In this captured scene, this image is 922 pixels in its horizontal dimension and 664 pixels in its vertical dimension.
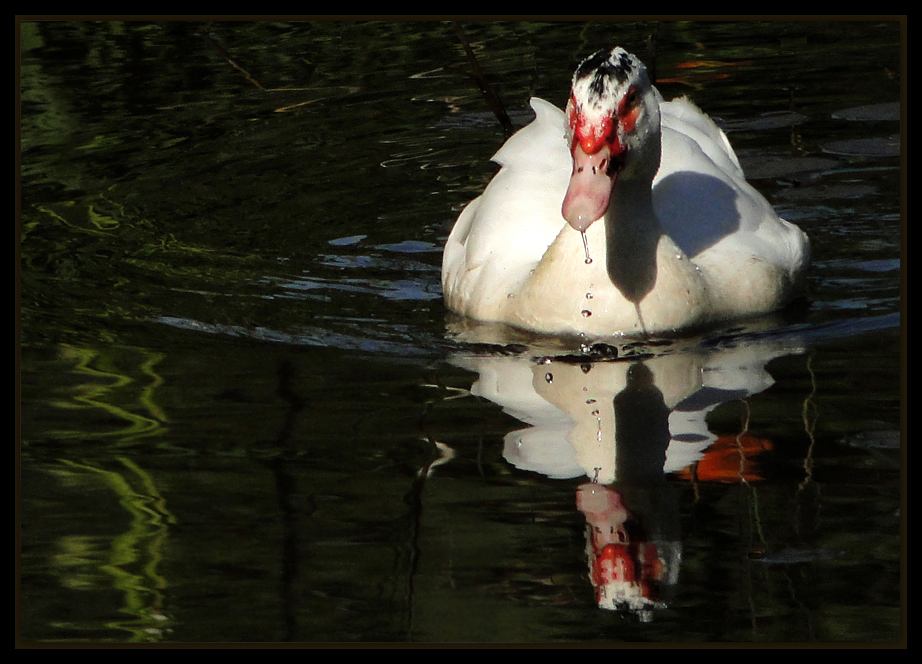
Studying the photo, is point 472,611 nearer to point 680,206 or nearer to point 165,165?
point 680,206

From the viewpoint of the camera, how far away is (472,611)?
4.23 m

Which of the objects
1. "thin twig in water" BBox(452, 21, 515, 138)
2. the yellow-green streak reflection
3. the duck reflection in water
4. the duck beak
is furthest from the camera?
"thin twig in water" BBox(452, 21, 515, 138)

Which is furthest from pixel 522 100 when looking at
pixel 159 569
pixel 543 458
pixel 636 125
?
pixel 159 569

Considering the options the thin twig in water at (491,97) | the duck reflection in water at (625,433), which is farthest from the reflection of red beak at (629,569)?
the thin twig in water at (491,97)

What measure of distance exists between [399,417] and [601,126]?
55.2 inches

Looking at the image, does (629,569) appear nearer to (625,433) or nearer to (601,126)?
(625,433)

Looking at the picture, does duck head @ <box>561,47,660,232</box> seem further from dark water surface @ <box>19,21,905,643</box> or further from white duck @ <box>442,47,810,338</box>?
dark water surface @ <box>19,21,905,643</box>

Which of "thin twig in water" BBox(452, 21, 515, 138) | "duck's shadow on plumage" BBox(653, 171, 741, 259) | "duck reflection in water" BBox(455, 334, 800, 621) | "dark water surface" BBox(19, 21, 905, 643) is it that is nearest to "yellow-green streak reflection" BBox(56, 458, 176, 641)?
"dark water surface" BBox(19, 21, 905, 643)

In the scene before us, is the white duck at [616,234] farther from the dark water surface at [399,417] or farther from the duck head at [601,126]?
the dark water surface at [399,417]

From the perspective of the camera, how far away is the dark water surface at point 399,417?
14.2ft

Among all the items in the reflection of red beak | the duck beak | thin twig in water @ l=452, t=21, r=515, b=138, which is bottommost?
the reflection of red beak

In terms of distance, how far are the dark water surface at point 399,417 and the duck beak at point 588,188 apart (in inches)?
25.2

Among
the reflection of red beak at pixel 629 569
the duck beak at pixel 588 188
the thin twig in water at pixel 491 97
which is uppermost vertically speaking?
the thin twig in water at pixel 491 97

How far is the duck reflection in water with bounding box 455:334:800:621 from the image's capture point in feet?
14.5
